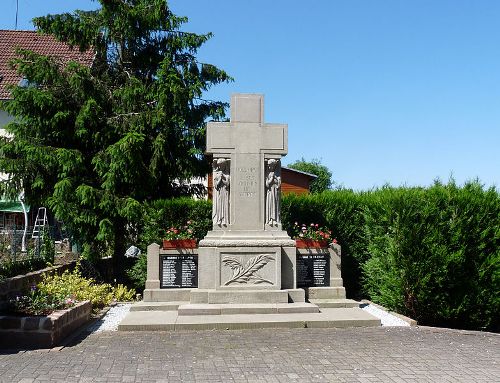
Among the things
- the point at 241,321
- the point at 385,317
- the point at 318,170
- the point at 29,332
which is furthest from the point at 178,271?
the point at 318,170

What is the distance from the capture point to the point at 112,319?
30.8 feet

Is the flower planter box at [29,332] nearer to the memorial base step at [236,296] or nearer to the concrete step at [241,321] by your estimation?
the concrete step at [241,321]

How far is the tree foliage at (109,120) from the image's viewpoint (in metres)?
12.0

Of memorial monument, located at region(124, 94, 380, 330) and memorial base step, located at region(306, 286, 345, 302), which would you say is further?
memorial base step, located at region(306, 286, 345, 302)

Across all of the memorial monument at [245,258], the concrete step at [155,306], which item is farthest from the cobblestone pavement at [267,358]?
the concrete step at [155,306]

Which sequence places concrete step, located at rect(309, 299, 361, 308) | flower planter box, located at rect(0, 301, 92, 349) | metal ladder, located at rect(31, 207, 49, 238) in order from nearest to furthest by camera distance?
flower planter box, located at rect(0, 301, 92, 349), concrete step, located at rect(309, 299, 361, 308), metal ladder, located at rect(31, 207, 49, 238)

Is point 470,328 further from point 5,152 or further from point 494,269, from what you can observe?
point 5,152

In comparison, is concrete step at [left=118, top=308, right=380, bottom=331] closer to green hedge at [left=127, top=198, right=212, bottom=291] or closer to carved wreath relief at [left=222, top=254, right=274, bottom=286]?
carved wreath relief at [left=222, top=254, right=274, bottom=286]

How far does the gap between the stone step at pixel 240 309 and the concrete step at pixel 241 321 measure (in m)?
0.10

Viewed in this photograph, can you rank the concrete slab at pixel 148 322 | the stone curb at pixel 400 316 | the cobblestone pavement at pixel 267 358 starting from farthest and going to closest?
the stone curb at pixel 400 316 → the concrete slab at pixel 148 322 → the cobblestone pavement at pixel 267 358

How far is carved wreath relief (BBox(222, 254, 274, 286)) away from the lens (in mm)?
9844

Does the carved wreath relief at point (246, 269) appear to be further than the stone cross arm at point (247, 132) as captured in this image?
No

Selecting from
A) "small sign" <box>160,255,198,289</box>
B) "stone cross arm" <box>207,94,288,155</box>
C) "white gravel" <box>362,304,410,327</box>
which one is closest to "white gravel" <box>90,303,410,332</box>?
"white gravel" <box>362,304,410,327</box>

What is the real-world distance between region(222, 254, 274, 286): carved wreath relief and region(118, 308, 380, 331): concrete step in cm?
83
